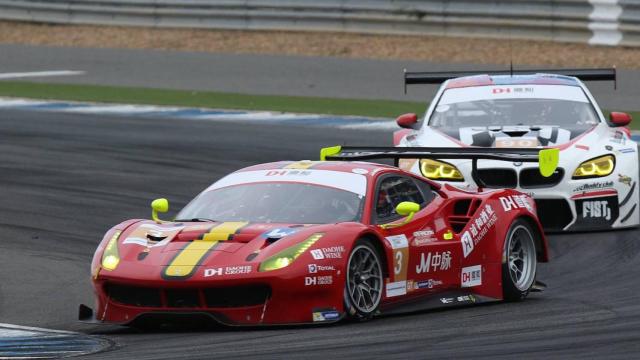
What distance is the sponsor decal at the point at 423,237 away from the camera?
10.5 metres

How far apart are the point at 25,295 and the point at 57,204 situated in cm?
413

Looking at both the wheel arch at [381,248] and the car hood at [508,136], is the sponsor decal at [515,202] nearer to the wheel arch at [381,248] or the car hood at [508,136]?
the wheel arch at [381,248]

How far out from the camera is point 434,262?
420 inches

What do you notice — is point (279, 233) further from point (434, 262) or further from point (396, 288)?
point (434, 262)

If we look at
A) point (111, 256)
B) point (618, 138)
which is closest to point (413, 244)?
point (111, 256)

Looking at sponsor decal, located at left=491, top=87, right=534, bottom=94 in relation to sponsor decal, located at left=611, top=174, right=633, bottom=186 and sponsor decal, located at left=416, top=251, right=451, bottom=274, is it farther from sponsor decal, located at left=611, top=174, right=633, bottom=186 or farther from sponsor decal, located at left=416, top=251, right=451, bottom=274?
sponsor decal, located at left=416, top=251, right=451, bottom=274

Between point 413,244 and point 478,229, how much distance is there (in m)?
0.79

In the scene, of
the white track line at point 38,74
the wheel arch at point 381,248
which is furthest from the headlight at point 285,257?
the white track line at point 38,74

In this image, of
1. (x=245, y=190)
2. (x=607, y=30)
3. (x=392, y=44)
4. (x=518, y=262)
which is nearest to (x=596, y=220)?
(x=518, y=262)

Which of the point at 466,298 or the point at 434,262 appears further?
the point at 466,298

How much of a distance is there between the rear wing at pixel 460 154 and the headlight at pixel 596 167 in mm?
1864

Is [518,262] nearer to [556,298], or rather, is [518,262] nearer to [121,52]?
[556,298]

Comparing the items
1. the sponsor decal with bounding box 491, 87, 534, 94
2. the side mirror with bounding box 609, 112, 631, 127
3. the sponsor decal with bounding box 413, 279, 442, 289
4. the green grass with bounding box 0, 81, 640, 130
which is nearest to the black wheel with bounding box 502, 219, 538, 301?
the sponsor decal with bounding box 413, 279, 442, 289

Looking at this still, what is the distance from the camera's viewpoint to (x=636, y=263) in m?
12.5
